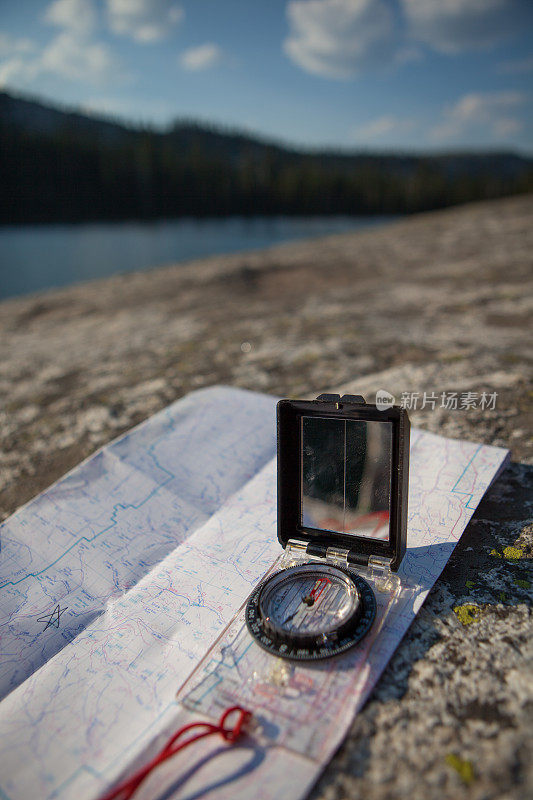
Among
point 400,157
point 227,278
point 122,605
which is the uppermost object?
point 400,157

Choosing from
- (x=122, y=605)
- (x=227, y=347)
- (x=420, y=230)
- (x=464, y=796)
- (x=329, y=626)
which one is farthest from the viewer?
(x=420, y=230)

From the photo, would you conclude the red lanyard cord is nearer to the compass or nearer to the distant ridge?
the compass

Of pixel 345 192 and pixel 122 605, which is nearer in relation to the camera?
pixel 122 605

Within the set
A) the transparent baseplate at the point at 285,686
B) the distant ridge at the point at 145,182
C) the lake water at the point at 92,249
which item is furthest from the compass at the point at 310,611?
the distant ridge at the point at 145,182

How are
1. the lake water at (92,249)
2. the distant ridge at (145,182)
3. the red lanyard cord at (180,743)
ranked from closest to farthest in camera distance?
1. the red lanyard cord at (180,743)
2. the lake water at (92,249)
3. the distant ridge at (145,182)

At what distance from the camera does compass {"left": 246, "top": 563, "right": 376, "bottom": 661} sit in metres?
0.65

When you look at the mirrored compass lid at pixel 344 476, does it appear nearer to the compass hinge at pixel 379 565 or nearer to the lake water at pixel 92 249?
the compass hinge at pixel 379 565

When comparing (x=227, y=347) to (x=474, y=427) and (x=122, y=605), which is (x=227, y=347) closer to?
(x=474, y=427)

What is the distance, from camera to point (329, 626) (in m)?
0.66

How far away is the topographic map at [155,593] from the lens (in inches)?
22.1

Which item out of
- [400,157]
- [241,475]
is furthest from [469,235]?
[400,157]

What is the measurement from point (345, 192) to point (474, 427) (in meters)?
35.5

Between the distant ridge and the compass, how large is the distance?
37.8 ft

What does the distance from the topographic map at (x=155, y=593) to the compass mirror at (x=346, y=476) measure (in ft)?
0.38
